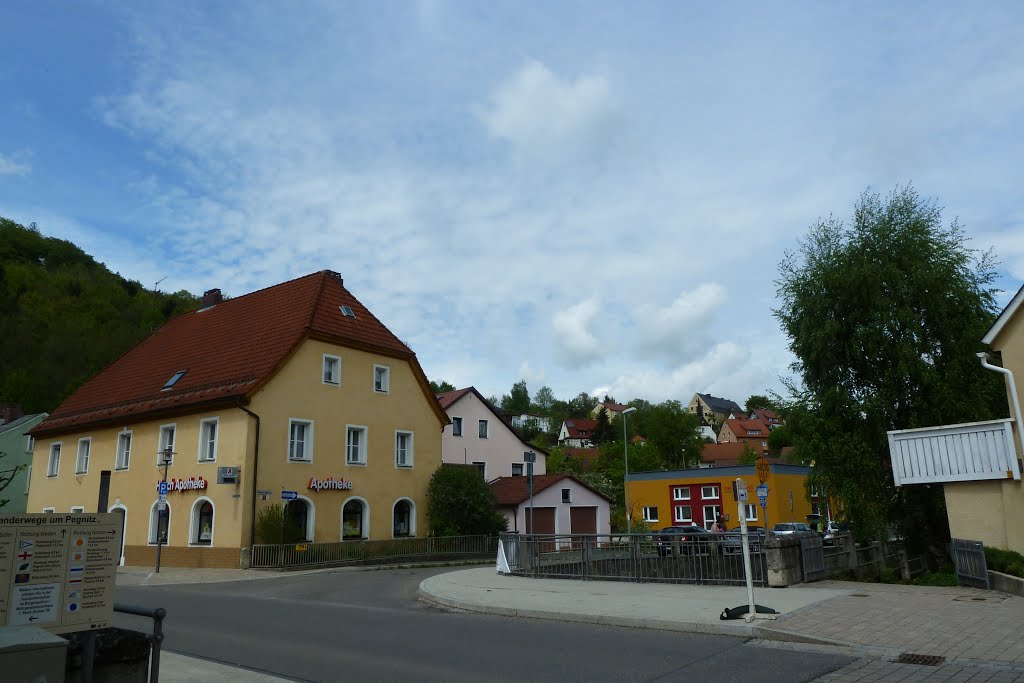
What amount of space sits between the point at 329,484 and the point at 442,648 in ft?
68.1

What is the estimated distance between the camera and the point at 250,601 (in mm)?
16250

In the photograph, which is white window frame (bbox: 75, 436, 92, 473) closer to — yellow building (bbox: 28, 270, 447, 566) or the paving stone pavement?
yellow building (bbox: 28, 270, 447, 566)

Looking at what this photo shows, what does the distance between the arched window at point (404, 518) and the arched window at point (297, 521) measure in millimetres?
4764

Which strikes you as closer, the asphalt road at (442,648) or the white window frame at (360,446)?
the asphalt road at (442,648)

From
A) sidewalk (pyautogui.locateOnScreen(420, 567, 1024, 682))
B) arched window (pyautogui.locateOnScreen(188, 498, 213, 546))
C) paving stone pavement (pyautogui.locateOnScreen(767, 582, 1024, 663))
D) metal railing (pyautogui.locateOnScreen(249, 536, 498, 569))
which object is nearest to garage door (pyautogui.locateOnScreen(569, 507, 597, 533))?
metal railing (pyautogui.locateOnScreen(249, 536, 498, 569))

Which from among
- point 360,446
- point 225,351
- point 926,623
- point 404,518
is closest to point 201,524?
point 360,446

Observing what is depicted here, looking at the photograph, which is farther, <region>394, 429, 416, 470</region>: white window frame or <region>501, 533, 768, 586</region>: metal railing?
<region>394, 429, 416, 470</region>: white window frame

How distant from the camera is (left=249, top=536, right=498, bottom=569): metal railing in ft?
84.7

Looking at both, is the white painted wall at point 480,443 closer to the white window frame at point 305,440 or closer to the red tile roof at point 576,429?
the white window frame at point 305,440

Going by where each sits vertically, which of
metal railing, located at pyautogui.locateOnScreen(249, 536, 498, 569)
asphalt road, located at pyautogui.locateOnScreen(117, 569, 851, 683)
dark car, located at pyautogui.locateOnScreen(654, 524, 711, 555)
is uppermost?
dark car, located at pyautogui.locateOnScreen(654, 524, 711, 555)

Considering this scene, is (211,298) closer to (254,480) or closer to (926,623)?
(254,480)

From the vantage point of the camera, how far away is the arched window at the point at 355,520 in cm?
3019

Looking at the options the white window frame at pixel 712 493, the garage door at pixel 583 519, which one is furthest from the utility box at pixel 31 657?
the white window frame at pixel 712 493

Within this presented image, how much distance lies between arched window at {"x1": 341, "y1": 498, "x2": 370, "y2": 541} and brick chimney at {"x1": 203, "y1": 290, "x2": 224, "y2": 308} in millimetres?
14909
